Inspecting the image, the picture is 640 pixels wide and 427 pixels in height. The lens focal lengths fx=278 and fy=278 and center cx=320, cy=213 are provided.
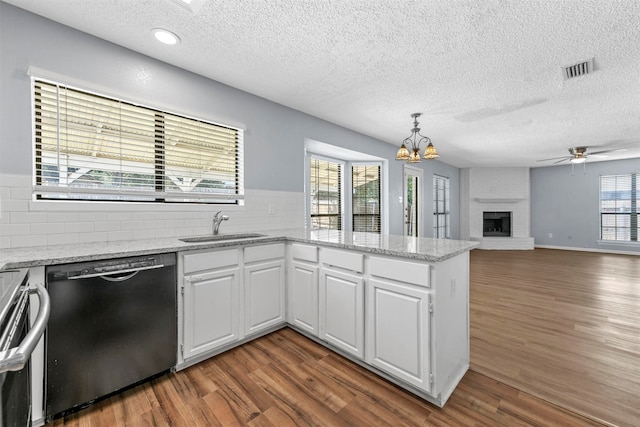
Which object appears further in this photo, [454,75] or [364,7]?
[454,75]

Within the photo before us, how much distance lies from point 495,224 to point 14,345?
983 centimetres

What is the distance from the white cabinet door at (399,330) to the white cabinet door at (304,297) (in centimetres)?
57

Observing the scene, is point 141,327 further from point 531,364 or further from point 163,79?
point 531,364

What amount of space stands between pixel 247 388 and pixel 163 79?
8.46 feet

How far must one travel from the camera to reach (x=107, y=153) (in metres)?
2.17

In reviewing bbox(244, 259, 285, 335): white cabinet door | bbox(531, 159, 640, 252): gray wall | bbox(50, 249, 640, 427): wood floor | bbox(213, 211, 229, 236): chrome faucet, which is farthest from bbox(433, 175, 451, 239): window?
bbox(213, 211, 229, 236): chrome faucet

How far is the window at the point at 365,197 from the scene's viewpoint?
5184mm

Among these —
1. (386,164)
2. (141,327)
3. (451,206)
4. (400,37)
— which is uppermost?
(400,37)

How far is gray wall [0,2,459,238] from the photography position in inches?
70.8

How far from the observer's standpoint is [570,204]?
304 inches

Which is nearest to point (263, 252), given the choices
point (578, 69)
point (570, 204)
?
point (578, 69)

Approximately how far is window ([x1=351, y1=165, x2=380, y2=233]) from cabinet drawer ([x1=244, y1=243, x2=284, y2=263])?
109 inches

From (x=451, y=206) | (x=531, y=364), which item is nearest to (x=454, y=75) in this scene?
(x=531, y=364)

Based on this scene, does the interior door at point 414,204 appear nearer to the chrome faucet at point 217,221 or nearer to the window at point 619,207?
the chrome faucet at point 217,221
